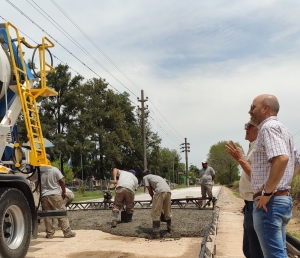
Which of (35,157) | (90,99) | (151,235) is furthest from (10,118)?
(90,99)

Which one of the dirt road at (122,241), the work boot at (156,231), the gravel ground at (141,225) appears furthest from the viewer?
the gravel ground at (141,225)

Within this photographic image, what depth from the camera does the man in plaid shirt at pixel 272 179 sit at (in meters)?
3.44

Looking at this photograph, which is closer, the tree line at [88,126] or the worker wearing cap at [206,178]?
the worker wearing cap at [206,178]

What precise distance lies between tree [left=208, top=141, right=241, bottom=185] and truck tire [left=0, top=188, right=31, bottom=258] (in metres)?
88.4

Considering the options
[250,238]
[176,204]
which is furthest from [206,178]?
[250,238]

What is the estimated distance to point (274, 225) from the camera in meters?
3.49

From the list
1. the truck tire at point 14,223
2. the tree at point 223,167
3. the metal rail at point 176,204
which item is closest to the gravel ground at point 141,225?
the metal rail at point 176,204

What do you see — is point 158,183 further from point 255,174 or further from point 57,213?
point 255,174

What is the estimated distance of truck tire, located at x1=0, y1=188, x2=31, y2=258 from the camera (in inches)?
220

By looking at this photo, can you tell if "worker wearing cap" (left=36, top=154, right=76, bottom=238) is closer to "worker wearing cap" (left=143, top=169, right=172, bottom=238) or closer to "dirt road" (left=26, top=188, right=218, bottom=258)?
"dirt road" (left=26, top=188, right=218, bottom=258)

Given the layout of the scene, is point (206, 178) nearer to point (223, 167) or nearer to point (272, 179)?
point (272, 179)

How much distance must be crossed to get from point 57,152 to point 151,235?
1527 inches

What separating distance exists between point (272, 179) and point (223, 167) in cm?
10136

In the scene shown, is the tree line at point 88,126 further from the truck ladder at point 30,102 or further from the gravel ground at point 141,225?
the truck ladder at point 30,102
